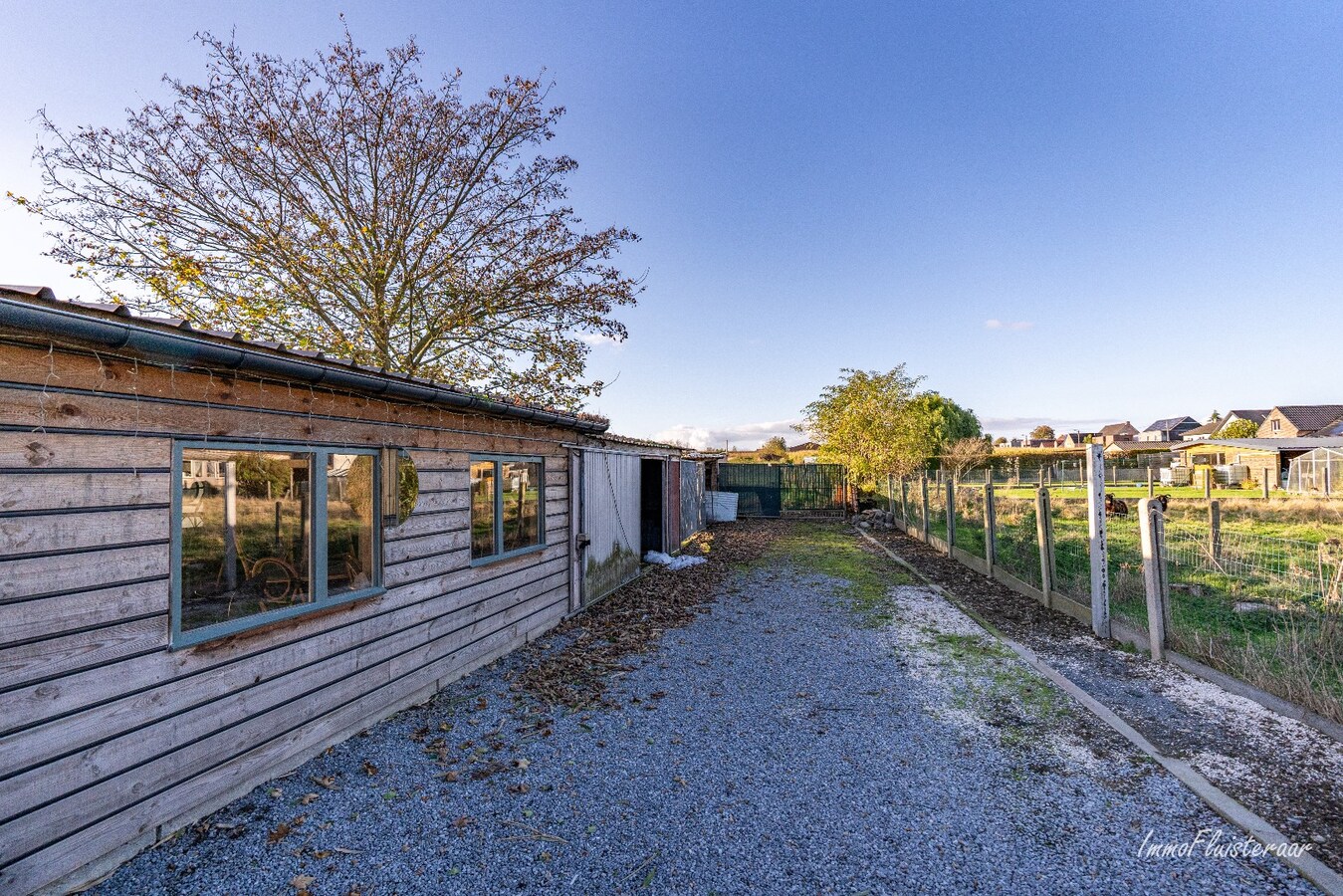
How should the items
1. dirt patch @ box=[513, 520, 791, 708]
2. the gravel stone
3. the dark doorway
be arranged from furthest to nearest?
the dark doorway
dirt patch @ box=[513, 520, 791, 708]
the gravel stone

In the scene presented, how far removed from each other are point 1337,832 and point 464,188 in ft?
42.6

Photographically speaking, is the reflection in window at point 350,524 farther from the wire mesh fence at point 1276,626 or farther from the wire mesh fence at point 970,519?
the wire mesh fence at point 970,519

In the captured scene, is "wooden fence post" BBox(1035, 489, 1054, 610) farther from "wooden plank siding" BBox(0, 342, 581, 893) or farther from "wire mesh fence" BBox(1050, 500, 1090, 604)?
"wooden plank siding" BBox(0, 342, 581, 893)

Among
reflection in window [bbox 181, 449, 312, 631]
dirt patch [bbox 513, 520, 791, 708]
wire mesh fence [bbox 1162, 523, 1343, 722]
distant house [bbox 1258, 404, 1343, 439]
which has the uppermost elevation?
distant house [bbox 1258, 404, 1343, 439]

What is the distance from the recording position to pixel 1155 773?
3.22 m

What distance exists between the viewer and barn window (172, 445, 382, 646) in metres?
3.16

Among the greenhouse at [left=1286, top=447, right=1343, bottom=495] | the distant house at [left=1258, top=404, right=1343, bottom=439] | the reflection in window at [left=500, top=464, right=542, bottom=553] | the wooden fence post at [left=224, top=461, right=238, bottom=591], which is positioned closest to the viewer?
the wooden fence post at [left=224, top=461, right=238, bottom=591]

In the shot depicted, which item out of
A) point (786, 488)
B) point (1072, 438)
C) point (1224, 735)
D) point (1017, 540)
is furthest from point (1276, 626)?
point (1072, 438)

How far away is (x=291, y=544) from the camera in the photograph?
4496mm

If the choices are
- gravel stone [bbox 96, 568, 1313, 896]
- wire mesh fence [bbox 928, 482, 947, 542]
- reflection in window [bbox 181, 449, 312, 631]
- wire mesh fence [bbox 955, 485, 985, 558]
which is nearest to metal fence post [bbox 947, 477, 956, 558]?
wire mesh fence [bbox 955, 485, 985, 558]

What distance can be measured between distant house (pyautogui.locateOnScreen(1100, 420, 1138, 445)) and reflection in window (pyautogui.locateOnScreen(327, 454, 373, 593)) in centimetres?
9716

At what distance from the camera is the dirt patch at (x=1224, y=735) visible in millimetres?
2762

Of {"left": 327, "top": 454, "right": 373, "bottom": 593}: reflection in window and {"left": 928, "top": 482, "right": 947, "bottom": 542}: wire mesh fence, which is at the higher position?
{"left": 327, "top": 454, "right": 373, "bottom": 593}: reflection in window

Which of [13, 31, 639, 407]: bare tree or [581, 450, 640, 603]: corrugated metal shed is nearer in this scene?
[581, 450, 640, 603]: corrugated metal shed
